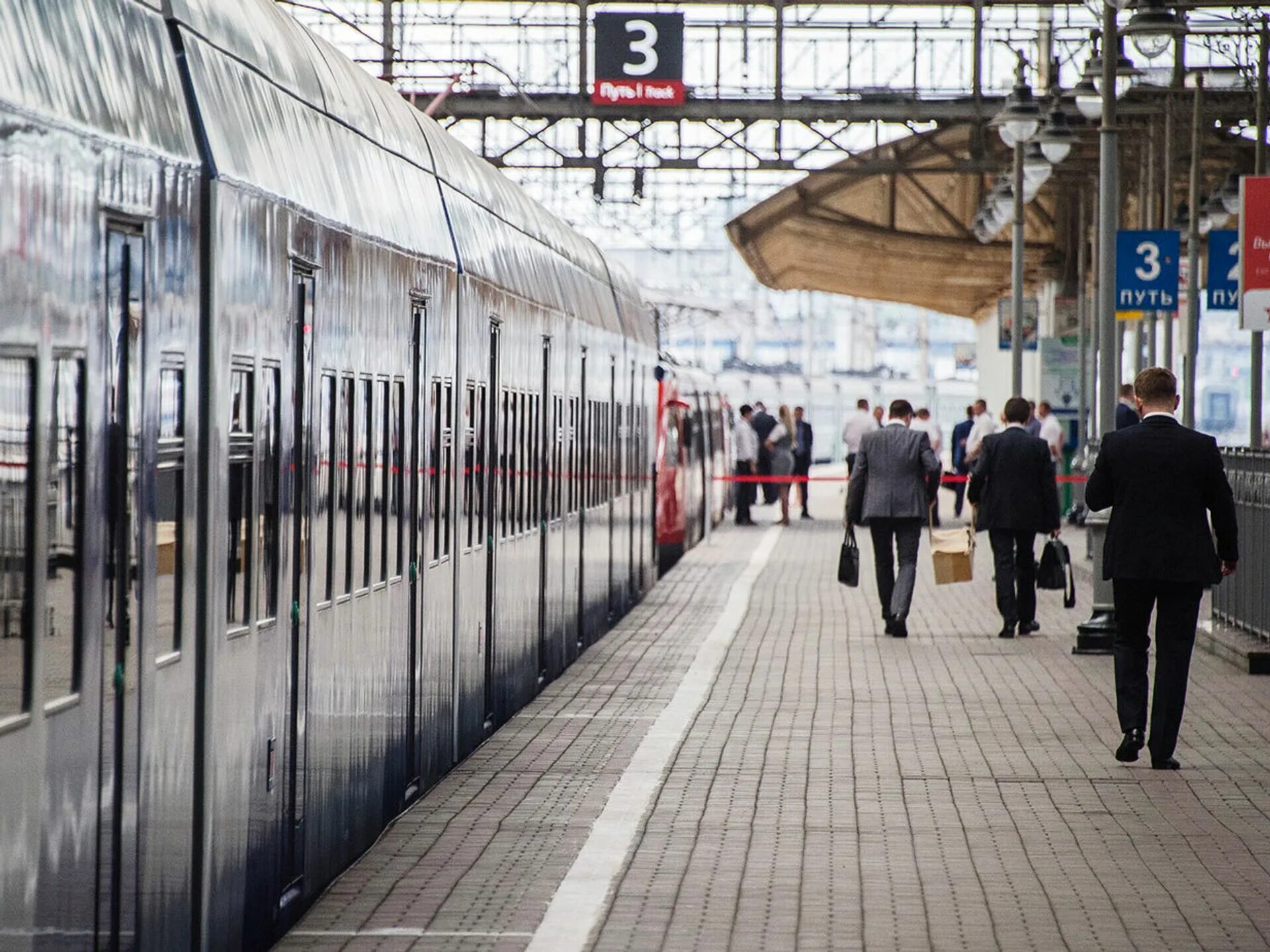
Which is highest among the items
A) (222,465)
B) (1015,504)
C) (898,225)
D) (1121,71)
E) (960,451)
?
(898,225)

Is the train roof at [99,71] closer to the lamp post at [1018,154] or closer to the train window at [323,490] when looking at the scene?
the train window at [323,490]

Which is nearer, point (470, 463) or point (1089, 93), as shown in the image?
point (470, 463)

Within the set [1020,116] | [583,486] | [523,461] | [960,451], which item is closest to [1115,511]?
[523,461]

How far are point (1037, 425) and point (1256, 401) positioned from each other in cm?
526

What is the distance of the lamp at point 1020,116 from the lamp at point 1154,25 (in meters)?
6.29

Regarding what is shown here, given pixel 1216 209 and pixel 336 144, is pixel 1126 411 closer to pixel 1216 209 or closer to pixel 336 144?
pixel 1216 209

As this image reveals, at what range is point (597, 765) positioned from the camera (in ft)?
36.7

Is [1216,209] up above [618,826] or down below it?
above

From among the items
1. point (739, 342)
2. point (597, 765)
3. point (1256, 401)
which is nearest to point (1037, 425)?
point (1256, 401)

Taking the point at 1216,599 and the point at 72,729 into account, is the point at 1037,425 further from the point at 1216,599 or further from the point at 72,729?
the point at 72,729

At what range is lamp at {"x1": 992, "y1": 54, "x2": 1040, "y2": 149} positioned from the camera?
76.7ft

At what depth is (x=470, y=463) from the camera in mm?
10828

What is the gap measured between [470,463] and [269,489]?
13.6 feet

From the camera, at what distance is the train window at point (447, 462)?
9984mm
